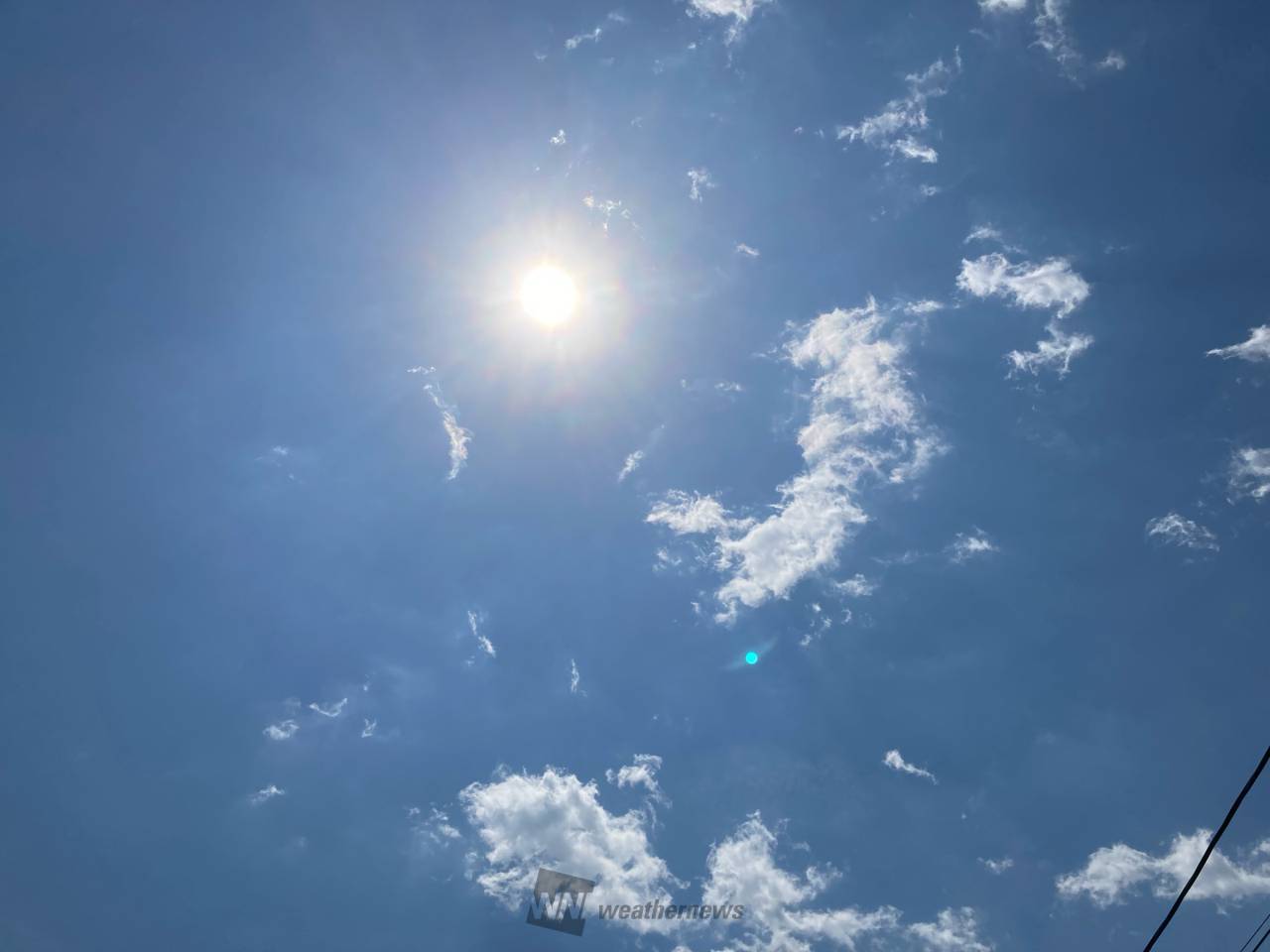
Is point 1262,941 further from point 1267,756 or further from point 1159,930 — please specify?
point 1267,756

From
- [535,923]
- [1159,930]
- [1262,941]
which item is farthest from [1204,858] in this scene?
[535,923]

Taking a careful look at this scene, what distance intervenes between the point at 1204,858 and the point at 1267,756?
3.21 m

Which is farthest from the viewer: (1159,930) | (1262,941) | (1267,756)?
(1262,941)

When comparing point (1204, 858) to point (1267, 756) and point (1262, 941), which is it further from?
point (1262, 941)

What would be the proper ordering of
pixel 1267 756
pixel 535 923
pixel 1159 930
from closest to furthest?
pixel 1267 756 → pixel 1159 930 → pixel 535 923

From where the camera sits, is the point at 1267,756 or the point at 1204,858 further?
the point at 1204,858

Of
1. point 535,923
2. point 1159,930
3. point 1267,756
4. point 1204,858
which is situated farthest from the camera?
point 535,923

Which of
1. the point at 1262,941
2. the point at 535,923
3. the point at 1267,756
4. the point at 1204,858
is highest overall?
the point at 535,923

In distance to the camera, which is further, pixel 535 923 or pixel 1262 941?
pixel 535 923

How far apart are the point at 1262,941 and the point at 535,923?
68.9 m

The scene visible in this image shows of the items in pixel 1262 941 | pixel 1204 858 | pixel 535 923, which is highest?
pixel 535 923

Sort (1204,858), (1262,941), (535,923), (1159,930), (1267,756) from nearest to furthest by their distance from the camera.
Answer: (1267,756) → (1204,858) → (1159,930) → (1262,941) → (535,923)

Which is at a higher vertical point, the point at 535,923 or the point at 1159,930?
the point at 535,923

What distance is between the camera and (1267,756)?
16.9 m
